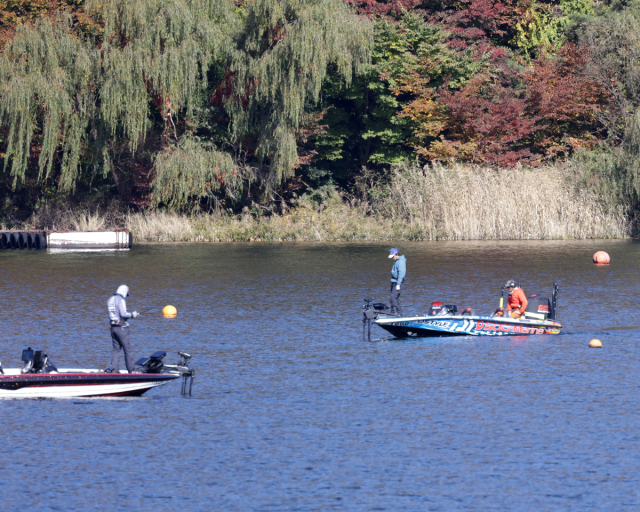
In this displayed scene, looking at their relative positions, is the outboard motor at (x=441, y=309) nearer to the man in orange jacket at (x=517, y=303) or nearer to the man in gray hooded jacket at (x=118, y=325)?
the man in orange jacket at (x=517, y=303)

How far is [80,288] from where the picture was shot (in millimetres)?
37344

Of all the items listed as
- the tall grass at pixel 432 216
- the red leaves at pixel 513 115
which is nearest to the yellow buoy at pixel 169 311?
the tall grass at pixel 432 216

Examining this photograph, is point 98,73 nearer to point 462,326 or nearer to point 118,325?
point 462,326

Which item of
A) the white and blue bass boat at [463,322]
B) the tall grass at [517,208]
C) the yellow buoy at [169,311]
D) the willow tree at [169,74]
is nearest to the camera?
the white and blue bass boat at [463,322]

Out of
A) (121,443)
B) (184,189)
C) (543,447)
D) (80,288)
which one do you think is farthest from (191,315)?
(184,189)

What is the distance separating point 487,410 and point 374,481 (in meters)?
4.76

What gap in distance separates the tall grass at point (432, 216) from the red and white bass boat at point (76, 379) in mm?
40704

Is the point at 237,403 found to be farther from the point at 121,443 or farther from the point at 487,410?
the point at 487,410

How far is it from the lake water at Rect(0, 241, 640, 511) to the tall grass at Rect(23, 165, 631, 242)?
22.5m

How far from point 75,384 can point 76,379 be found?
19cm

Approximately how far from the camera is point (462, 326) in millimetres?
26656

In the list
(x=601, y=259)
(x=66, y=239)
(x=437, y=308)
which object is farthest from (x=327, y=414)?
(x=66, y=239)

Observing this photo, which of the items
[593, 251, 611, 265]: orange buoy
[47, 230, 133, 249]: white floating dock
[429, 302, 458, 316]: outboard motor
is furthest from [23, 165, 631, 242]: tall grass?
Result: [429, 302, 458, 316]: outboard motor

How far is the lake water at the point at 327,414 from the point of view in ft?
48.0
